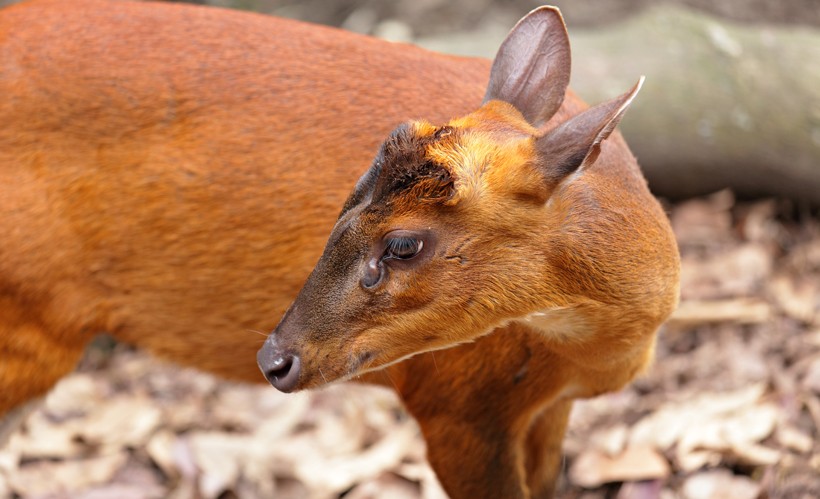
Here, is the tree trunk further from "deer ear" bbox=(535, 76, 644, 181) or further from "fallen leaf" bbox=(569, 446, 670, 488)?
"deer ear" bbox=(535, 76, 644, 181)

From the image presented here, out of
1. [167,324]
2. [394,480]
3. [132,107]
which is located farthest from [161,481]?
[132,107]

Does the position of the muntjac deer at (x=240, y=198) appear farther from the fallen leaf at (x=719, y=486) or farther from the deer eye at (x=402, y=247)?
the fallen leaf at (x=719, y=486)

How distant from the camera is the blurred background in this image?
5551 mm

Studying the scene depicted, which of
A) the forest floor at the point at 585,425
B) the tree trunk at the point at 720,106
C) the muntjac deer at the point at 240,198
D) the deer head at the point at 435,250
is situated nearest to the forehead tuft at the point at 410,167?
the deer head at the point at 435,250

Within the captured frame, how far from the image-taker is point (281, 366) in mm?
3395

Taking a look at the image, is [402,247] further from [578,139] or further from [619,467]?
[619,467]

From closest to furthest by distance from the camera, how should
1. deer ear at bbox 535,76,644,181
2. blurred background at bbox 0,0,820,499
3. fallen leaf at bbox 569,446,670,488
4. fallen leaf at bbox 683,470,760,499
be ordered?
deer ear at bbox 535,76,644,181, fallen leaf at bbox 683,470,760,499, fallen leaf at bbox 569,446,670,488, blurred background at bbox 0,0,820,499

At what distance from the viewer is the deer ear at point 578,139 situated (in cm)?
300

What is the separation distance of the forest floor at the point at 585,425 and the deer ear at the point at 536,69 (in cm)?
249

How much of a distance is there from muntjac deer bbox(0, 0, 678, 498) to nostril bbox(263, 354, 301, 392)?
1.61 ft

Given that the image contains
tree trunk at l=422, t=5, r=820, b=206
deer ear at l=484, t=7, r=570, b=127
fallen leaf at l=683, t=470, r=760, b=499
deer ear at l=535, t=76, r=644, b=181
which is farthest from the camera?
tree trunk at l=422, t=5, r=820, b=206

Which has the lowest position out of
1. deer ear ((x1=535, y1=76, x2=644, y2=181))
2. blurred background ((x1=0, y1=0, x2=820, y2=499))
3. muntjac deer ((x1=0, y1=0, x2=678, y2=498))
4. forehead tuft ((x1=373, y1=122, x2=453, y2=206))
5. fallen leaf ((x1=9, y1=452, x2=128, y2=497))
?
fallen leaf ((x1=9, y1=452, x2=128, y2=497))

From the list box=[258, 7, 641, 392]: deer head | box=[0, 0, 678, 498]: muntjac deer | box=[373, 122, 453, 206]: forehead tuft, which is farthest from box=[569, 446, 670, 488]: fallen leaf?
box=[373, 122, 453, 206]: forehead tuft

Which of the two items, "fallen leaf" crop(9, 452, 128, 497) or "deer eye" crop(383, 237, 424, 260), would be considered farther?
"fallen leaf" crop(9, 452, 128, 497)
